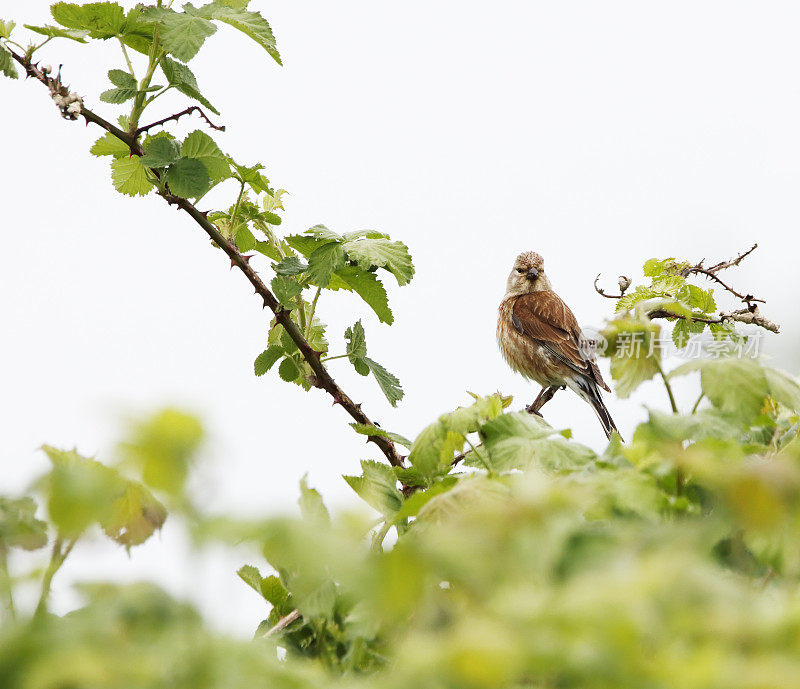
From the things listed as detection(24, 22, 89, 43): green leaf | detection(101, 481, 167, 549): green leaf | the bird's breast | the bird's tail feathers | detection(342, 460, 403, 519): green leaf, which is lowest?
detection(101, 481, 167, 549): green leaf

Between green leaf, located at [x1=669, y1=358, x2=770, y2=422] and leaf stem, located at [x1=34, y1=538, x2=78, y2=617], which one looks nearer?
leaf stem, located at [x1=34, y1=538, x2=78, y2=617]

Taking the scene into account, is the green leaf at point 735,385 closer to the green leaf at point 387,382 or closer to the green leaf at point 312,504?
the green leaf at point 312,504

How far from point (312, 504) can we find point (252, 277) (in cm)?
92

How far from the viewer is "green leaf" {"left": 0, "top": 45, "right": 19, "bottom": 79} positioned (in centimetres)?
204

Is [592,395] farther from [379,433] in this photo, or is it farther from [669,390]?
[669,390]

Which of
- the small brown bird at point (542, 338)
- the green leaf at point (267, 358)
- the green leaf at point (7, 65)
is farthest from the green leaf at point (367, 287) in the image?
the small brown bird at point (542, 338)

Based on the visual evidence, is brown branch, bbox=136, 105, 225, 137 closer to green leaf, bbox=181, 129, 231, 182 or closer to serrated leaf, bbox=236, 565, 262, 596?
green leaf, bbox=181, 129, 231, 182

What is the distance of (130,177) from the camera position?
7.77 feet

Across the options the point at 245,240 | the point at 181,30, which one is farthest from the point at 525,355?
the point at 181,30

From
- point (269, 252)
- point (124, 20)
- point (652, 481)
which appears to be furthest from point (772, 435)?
point (124, 20)

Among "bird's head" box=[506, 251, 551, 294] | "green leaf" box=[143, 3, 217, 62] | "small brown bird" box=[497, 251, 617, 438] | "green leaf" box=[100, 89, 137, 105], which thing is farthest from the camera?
"bird's head" box=[506, 251, 551, 294]

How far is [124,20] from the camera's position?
6.84 ft

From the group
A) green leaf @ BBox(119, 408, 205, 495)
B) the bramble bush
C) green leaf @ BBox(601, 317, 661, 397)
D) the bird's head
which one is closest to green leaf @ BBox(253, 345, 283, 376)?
the bramble bush

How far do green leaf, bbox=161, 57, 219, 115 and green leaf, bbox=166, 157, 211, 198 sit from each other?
146 mm
